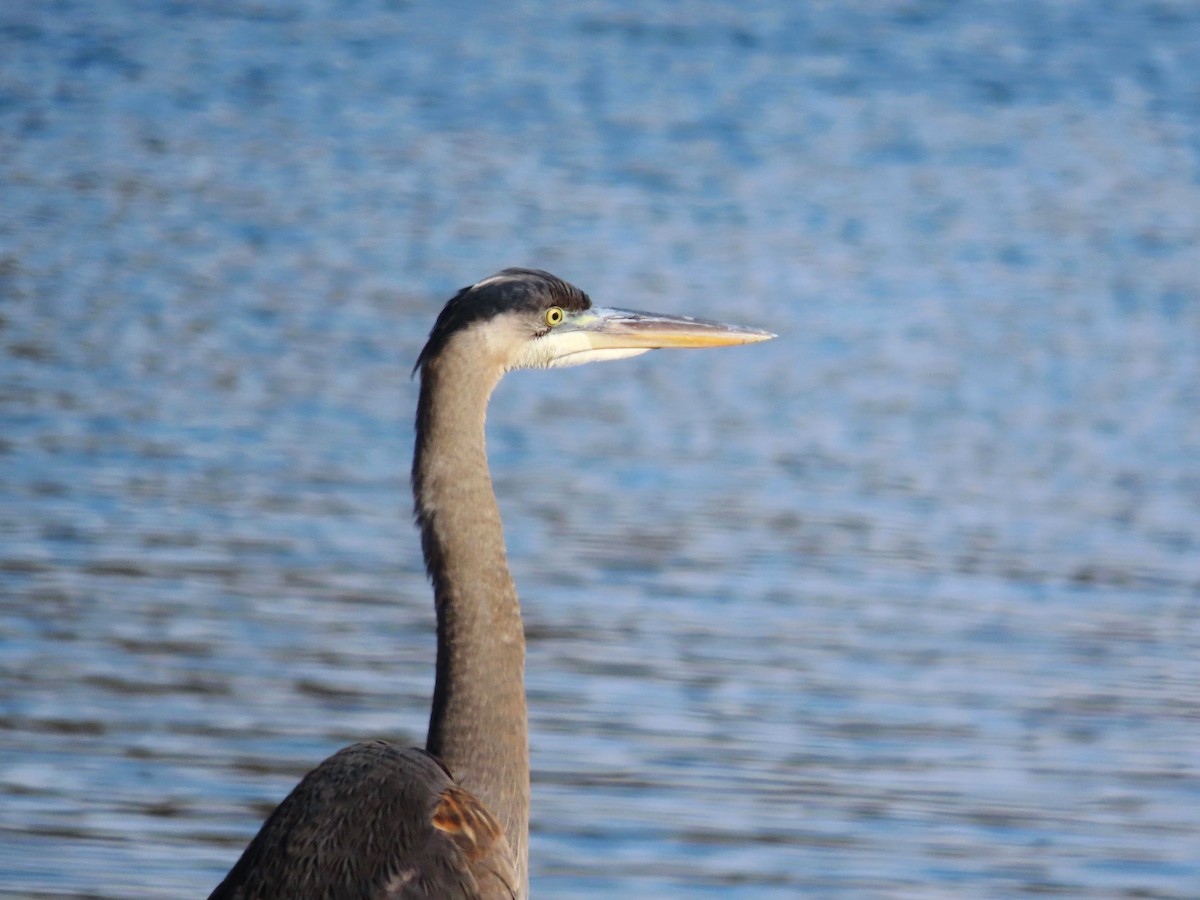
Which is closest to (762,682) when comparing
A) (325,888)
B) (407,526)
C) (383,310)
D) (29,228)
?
(407,526)

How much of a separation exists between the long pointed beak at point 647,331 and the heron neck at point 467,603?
526 mm

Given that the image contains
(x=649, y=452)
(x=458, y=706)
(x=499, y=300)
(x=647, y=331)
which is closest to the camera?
(x=458, y=706)

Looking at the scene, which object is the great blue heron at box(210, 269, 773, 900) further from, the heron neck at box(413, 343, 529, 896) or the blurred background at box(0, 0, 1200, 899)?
the blurred background at box(0, 0, 1200, 899)

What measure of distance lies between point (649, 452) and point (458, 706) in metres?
5.21

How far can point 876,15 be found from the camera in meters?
20.0

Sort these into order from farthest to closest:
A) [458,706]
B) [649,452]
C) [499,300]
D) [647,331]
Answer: [649,452], [647,331], [499,300], [458,706]

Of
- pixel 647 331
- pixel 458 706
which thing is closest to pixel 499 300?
pixel 647 331

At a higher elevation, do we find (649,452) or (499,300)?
(499,300)

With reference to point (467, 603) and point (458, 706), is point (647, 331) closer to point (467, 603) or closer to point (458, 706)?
point (467, 603)

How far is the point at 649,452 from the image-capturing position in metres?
9.65

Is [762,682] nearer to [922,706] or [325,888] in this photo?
[922,706]

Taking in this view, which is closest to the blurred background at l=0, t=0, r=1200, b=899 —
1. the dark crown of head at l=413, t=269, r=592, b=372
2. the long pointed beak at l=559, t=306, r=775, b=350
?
the long pointed beak at l=559, t=306, r=775, b=350

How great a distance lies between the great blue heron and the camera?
3.91m

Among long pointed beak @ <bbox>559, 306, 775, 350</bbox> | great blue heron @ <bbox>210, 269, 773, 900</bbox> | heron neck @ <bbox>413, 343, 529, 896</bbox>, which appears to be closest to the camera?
great blue heron @ <bbox>210, 269, 773, 900</bbox>
